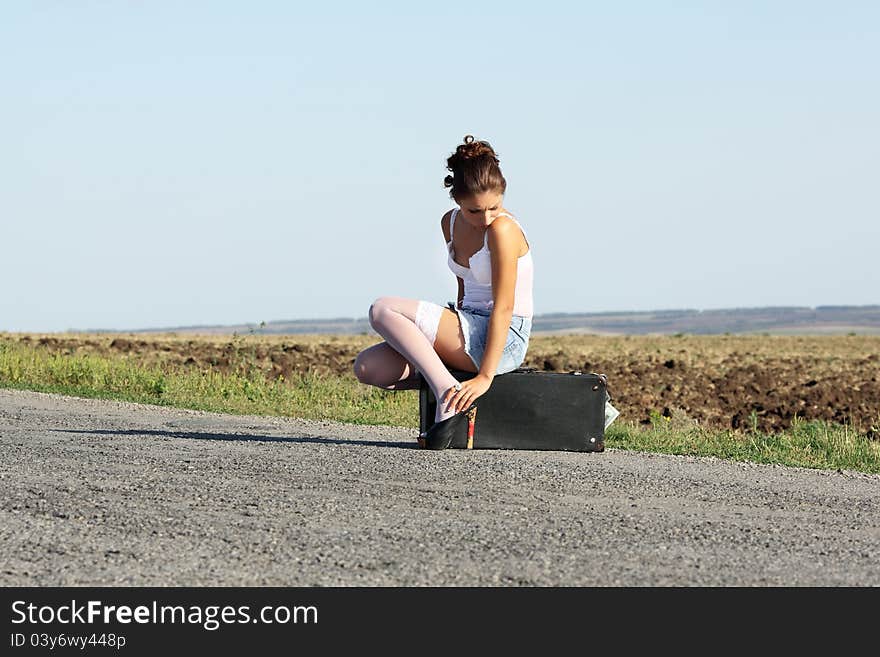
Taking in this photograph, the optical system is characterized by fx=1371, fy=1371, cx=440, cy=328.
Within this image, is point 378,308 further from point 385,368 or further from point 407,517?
point 407,517

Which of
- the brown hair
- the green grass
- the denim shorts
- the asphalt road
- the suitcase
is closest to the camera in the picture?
the asphalt road

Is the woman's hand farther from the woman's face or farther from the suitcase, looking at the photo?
the woman's face

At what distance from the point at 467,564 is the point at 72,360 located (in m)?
15.1

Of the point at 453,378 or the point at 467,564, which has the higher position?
the point at 453,378

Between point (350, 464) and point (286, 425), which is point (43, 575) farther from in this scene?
point (286, 425)

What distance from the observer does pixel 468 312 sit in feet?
31.4

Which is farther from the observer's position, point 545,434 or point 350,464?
point 545,434

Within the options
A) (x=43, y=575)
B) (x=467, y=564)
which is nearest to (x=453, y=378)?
(x=467, y=564)

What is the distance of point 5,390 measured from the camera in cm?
1662

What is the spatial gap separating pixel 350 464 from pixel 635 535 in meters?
2.91

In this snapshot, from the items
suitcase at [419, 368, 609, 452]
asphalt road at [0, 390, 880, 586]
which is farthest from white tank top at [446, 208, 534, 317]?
asphalt road at [0, 390, 880, 586]

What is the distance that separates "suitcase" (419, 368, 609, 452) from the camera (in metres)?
9.66
